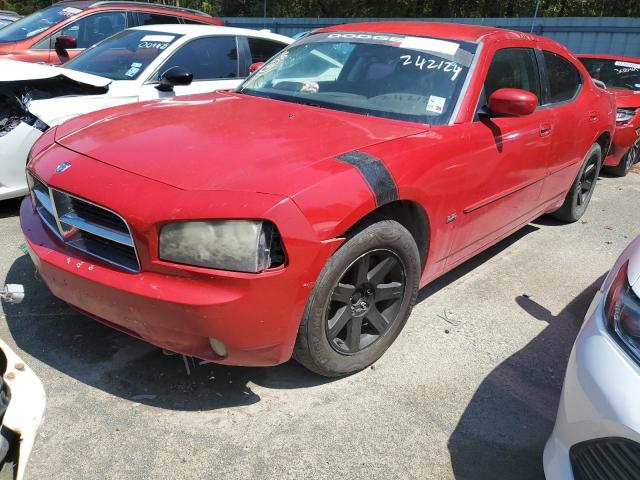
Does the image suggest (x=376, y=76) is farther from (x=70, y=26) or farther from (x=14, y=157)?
(x=70, y=26)

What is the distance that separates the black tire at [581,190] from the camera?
497cm

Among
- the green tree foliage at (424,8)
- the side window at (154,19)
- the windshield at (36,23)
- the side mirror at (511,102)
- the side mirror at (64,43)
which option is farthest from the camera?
the green tree foliage at (424,8)

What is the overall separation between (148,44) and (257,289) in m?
4.48

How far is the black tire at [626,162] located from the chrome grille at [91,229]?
700 centimetres

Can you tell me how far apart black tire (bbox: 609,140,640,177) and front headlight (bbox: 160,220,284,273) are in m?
6.73

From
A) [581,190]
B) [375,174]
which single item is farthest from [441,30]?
[581,190]

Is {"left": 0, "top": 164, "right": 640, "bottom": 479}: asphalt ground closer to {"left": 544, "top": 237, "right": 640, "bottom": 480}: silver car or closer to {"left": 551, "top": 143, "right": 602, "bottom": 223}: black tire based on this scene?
{"left": 544, "top": 237, "right": 640, "bottom": 480}: silver car

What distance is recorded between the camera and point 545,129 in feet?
12.5

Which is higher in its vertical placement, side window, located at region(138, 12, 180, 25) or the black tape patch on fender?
side window, located at region(138, 12, 180, 25)

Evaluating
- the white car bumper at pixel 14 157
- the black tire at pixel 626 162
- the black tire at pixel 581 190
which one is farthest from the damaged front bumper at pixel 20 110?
the black tire at pixel 626 162

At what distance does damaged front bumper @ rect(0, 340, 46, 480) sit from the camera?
156 cm

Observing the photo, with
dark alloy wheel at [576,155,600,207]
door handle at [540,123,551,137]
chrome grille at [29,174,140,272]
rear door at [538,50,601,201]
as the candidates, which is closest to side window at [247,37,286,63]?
rear door at [538,50,601,201]

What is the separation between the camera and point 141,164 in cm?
236

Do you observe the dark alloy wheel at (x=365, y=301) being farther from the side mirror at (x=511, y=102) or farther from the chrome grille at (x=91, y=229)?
the side mirror at (x=511, y=102)
